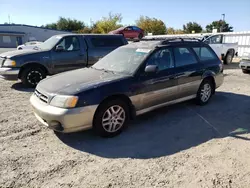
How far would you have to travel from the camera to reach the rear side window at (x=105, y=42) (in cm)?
859

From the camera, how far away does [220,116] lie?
16.3 ft

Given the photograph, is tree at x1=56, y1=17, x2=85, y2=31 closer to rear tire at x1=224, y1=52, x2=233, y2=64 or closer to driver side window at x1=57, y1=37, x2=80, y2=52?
rear tire at x1=224, y1=52, x2=233, y2=64

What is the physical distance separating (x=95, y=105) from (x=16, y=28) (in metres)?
42.8

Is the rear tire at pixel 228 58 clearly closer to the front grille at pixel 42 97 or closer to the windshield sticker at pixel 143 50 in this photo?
the windshield sticker at pixel 143 50

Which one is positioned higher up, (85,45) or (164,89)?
(85,45)

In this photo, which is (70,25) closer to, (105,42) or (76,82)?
(105,42)

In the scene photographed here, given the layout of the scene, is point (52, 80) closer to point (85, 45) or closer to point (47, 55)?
point (47, 55)

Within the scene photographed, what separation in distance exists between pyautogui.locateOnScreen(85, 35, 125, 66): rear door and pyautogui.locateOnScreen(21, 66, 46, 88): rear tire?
1802 millimetres

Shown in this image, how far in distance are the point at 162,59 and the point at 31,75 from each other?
4.65 m

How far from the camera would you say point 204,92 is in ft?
18.6

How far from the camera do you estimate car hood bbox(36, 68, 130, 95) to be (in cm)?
363

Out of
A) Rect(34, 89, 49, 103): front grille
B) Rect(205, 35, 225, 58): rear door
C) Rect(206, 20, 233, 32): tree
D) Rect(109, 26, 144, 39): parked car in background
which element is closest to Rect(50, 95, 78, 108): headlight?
Rect(34, 89, 49, 103): front grille

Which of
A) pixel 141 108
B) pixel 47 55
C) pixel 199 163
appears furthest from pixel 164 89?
pixel 47 55

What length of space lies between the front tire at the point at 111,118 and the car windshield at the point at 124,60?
0.74 meters
